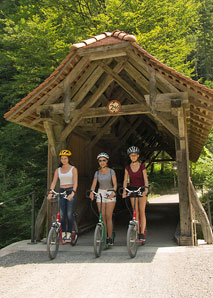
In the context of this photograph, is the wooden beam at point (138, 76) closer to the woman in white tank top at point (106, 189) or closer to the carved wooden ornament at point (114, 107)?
the carved wooden ornament at point (114, 107)

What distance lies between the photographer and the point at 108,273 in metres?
4.16

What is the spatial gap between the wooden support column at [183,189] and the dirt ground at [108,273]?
0.33 meters

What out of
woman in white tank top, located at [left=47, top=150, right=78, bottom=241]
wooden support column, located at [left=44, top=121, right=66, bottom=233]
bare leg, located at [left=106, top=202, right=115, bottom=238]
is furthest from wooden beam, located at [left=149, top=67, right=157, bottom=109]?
wooden support column, located at [left=44, top=121, right=66, bottom=233]

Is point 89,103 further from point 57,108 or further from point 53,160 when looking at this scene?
point 53,160

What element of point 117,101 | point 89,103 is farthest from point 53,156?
point 117,101

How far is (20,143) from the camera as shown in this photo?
48.3 feet

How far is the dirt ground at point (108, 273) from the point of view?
349cm

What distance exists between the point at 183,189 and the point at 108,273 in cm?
270

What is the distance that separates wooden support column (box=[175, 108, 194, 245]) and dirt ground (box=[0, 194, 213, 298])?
0.33m

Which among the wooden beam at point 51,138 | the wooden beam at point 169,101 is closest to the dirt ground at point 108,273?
the wooden beam at point 51,138

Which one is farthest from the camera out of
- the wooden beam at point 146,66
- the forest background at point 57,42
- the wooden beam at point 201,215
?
the forest background at point 57,42

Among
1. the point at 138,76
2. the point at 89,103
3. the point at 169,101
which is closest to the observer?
the point at 169,101

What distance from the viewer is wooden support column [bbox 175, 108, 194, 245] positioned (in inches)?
233

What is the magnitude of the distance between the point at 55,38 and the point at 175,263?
13312mm
